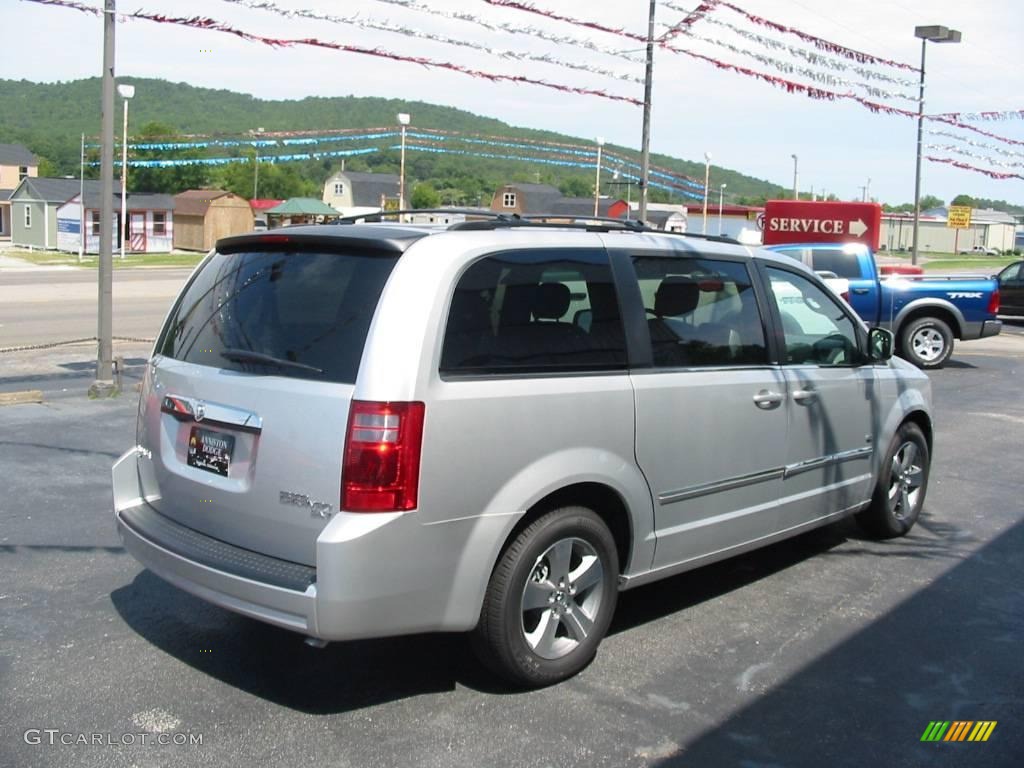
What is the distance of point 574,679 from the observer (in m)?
4.49

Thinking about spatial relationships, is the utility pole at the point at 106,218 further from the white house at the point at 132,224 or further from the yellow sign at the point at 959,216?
the white house at the point at 132,224

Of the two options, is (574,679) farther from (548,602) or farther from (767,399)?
(767,399)

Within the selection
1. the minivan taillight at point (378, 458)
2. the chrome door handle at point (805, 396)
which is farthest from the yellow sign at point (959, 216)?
the minivan taillight at point (378, 458)

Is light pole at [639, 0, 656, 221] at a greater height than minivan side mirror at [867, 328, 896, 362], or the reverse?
light pole at [639, 0, 656, 221]

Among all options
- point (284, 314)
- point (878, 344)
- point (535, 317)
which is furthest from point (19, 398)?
point (878, 344)

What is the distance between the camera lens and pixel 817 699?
436 cm

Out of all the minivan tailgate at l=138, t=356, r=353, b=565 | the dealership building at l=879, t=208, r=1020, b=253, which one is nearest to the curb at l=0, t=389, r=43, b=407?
the minivan tailgate at l=138, t=356, r=353, b=565

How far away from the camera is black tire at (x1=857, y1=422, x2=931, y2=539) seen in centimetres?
650

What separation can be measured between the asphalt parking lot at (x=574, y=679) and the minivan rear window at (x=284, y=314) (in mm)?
1286

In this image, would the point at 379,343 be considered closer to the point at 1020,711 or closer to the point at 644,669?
the point at 644,669

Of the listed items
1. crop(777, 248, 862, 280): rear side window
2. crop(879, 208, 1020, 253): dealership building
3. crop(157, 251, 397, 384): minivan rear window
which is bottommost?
crop(157, 251, 397, 384): minivan rear window

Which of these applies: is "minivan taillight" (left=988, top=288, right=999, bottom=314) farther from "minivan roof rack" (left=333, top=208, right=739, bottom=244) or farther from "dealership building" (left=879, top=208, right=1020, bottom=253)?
"dealership building" (left=879, top=208, right=1020, bottom=253)

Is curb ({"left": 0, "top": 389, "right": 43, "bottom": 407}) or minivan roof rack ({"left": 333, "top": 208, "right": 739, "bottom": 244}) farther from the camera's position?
curb ({"left": 0, "top": 389, "right": 43, "bottom": 407})

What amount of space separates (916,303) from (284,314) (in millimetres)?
14500
